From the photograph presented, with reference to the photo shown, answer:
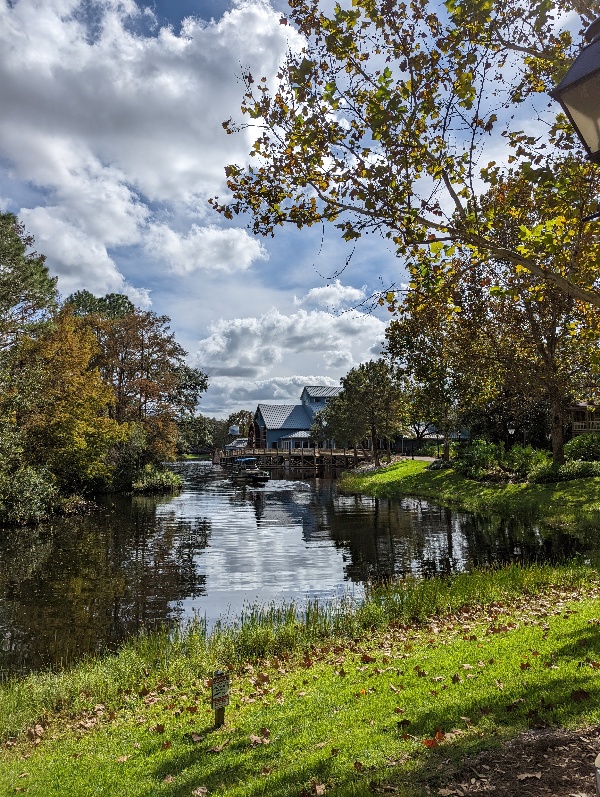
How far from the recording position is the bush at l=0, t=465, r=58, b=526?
28.0 metres

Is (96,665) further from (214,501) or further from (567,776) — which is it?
(214,501)

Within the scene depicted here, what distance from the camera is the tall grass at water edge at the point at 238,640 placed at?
9172mm

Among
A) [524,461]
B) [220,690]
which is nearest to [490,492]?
[524,461]

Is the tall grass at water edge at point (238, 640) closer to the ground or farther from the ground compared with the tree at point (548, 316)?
closer to the ground

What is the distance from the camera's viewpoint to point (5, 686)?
10000 millimetres

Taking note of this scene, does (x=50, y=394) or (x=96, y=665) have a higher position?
(x=50, y=394)

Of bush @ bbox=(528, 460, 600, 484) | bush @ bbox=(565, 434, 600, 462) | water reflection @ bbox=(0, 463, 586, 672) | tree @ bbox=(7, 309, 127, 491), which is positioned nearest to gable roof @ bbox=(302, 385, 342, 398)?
bush @ bbox=(565, 434, 600, 462)

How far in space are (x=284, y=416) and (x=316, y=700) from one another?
3848 inches

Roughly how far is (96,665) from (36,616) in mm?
4699

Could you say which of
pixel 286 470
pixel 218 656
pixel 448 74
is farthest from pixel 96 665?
pixel 286 470

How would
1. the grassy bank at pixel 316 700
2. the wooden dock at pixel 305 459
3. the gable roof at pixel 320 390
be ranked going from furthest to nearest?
the gable roof at pixel 320 390, the wooden dock at pixel 305 459, the grassy bank at pixel 316 700

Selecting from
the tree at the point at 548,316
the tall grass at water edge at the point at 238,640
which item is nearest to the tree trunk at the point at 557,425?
the tree at the point at 548,316

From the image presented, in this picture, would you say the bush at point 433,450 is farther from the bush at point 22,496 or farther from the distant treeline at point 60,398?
the bush at point 22,496

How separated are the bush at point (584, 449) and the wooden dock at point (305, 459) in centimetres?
3207
